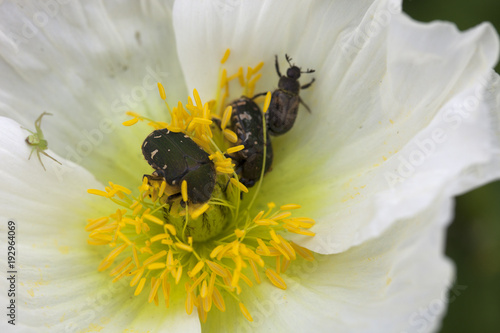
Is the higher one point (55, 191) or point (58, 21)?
point (58, 21)

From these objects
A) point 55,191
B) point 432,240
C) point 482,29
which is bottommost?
point 432,240

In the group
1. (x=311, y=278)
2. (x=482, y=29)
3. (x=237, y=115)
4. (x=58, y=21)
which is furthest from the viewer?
(x=58, y=21)

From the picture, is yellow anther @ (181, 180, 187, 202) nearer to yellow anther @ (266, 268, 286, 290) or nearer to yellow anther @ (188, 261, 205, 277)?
yellow anther @ (188, 261, 205, 277)

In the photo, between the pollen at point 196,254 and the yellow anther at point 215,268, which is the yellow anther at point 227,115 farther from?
the yellow anther at point 215,268

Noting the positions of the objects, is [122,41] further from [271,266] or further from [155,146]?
[271,266]

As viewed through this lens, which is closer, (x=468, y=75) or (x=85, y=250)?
(x=468, y=75)

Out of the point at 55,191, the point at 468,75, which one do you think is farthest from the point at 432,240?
the point at 55,191

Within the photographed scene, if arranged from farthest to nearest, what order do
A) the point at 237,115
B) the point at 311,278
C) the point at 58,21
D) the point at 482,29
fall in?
the point at 58,21
the point at 237,115
the point at 311,278
the point at 482,29
